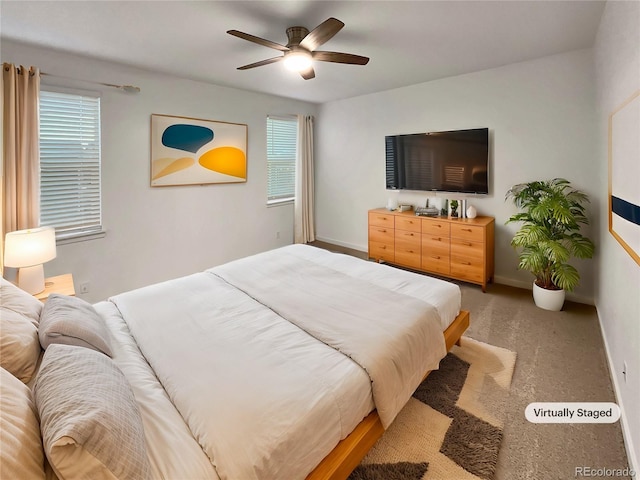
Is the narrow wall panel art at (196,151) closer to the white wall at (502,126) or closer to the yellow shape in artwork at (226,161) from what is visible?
the yellow shape in artwork at (226,161)

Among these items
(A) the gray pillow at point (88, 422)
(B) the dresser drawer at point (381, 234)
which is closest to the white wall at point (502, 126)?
(B) the dresser drawer at point (381, 234)

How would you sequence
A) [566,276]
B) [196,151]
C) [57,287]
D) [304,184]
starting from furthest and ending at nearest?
[304,184] → [196,151] → [566,276] → [57,287]

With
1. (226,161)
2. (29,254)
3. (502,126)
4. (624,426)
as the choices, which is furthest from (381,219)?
Answer: (29,254)

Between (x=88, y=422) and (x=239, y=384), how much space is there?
56cm

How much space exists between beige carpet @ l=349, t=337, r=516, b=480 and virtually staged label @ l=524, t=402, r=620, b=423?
16cm

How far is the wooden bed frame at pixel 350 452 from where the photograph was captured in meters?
1.24

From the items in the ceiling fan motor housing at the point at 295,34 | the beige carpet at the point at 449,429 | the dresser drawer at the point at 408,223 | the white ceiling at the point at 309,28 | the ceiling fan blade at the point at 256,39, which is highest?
the white ceiling at the point at 309,28

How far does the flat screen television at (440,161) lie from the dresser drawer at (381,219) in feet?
1.67

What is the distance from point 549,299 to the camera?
3094mm

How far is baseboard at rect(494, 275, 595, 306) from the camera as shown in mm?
3254

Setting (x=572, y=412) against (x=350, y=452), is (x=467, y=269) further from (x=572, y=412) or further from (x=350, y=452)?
(x=350, y=452)

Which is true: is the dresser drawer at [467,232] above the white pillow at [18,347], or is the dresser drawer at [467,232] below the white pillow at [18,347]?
above

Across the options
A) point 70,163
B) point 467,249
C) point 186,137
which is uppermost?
point 186,137

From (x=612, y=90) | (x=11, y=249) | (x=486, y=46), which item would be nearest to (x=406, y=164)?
A: (x=486, y=46)
